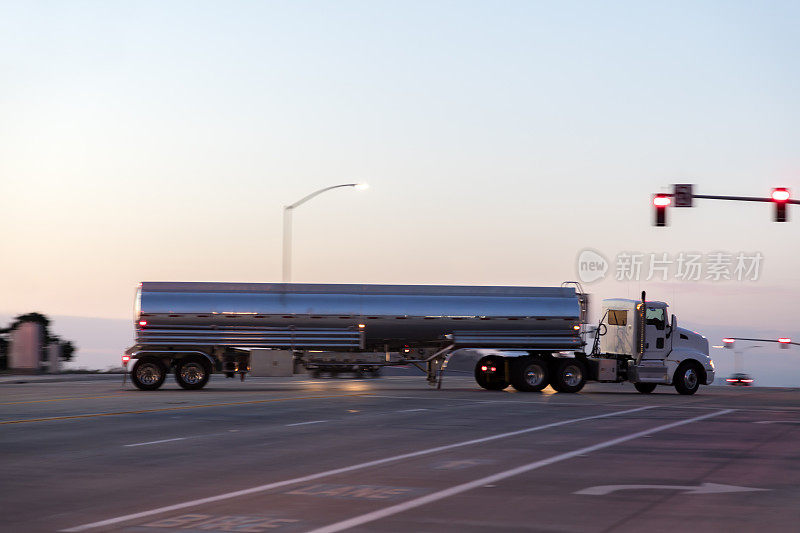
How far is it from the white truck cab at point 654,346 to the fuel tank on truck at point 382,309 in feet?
5.36

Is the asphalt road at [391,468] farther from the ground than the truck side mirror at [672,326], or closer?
closer

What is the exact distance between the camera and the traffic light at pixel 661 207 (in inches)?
1232

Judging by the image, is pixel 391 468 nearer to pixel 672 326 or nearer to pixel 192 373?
pixel 192 373

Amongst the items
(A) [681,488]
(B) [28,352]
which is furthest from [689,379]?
(B) [28,352]

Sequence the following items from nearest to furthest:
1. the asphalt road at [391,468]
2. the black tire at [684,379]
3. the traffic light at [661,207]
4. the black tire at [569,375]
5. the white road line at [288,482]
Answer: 1. the white road line at [288,482]
2. the asphalt road at [391,468]
3. the traffic light at [661,207]
4. the black tire at [569,375]
5. the black tire at [684,379]

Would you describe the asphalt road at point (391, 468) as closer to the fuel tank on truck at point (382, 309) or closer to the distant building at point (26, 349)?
the fuel tank on truck at point (382, 309)

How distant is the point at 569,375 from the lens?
122ft

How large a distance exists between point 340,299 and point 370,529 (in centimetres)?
2671

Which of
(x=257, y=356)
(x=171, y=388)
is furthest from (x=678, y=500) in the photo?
(x=171, y=388)

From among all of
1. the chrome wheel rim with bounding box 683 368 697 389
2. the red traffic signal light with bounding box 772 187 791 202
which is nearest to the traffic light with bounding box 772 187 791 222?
the red traffic signal light with bounding box 772 187 791 202

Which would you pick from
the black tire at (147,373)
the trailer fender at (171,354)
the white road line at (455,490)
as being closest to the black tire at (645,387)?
the trailer fender at (171,354)

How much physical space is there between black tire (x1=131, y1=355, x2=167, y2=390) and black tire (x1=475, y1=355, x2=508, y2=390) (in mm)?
10808

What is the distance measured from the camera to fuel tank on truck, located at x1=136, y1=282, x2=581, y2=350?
35625 mm

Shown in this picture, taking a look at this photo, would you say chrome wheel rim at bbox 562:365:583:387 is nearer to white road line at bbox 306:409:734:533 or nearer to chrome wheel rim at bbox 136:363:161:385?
chrome wheel rim at bbox 136:363:161:385
